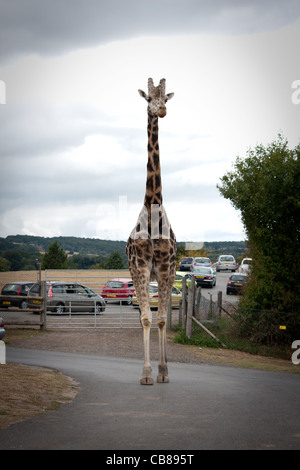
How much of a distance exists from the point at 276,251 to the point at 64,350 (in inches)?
294

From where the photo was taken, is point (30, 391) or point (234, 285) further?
point (234, 285)

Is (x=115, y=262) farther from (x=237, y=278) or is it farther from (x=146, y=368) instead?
(x=146, y=368)

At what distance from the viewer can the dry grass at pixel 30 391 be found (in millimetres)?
7471

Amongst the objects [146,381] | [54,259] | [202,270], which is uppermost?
[54,259]

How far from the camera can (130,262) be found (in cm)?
1114

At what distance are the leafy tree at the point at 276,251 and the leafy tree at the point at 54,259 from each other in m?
44.4

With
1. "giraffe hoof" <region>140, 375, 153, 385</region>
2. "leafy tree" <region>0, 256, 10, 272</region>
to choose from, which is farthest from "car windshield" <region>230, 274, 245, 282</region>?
"giraffe hoof" <region>140, 375, 153, 385</region>

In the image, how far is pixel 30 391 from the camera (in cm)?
891

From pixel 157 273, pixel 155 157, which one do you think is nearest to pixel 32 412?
pixel 157 273

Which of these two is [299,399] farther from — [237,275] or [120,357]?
[237,275]

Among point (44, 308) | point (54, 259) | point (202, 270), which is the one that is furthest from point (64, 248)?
point (44, 308)

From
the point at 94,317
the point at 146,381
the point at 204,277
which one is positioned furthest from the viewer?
the point at 204,277

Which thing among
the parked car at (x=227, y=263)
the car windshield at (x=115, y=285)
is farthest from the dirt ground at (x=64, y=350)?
the parked car at (x=227, y=263)
